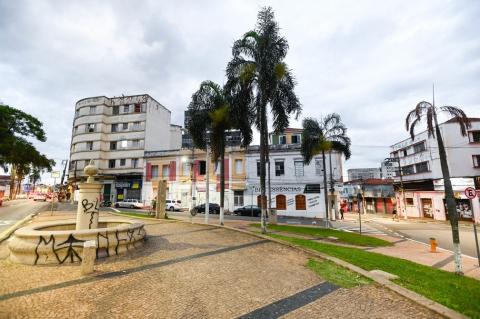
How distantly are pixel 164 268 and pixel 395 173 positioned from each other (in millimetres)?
53089

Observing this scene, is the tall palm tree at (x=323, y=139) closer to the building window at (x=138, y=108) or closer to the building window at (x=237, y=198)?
the building window at (x=237, y=198)

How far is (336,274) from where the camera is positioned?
7441mm

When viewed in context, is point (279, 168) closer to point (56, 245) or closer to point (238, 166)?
point (238, 166)

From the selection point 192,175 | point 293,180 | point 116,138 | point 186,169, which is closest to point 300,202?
point 293,180

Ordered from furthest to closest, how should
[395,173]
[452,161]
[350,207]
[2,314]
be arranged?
[350,207], [395,173], [452,161], [2,314]

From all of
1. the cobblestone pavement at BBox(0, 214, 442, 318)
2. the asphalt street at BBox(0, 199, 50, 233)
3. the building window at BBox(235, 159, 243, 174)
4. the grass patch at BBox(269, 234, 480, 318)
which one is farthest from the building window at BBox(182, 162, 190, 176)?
the grass patch at BBox(269, 234, 480, 318)

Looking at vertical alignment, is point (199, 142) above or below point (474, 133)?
below

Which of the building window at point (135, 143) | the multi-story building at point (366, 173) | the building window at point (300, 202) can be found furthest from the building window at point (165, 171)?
the multi-story building at point (366, 173)

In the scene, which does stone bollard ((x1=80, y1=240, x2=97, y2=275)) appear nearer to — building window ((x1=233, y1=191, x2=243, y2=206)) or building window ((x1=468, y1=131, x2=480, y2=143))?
building window ((x1=233, y1=191, x2=243, y2=206))

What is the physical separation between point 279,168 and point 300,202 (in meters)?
5.38

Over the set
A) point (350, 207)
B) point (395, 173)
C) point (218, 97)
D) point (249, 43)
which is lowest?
point (350, 207)

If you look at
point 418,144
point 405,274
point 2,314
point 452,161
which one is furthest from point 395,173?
point 2,314

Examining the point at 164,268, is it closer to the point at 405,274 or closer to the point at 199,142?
the point at 405,274

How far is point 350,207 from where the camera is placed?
63.4 m
